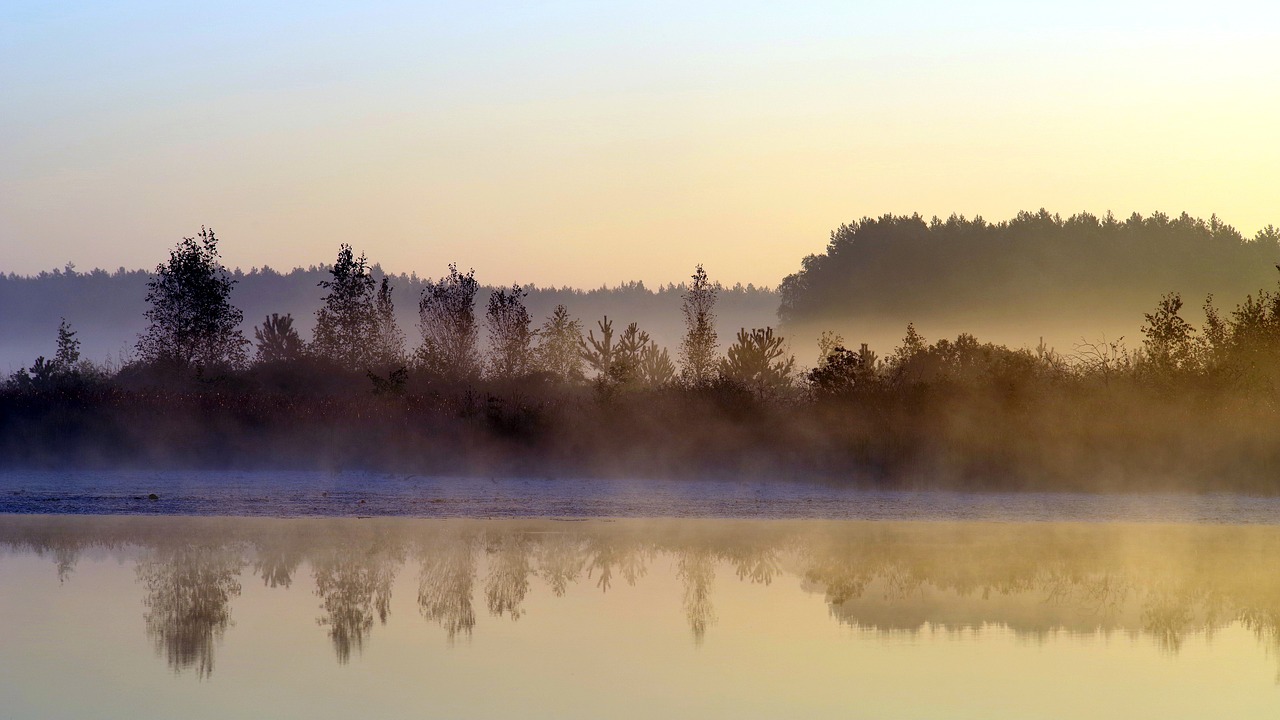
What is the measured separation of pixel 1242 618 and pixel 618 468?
1204 centimetres

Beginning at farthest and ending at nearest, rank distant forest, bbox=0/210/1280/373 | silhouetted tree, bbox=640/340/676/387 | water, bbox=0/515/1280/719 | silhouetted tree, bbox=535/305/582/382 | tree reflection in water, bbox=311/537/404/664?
distant forest, bbox=0/210/1280/373 < silhouetted tree, bbox=535/305/582/382 < silhouetted tree, bbox=640/340/676/387 < tree reflection in water, bbox=311/537/404/664 < water, bbox=0/515/1280/719

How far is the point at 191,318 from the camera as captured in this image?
3238 cm

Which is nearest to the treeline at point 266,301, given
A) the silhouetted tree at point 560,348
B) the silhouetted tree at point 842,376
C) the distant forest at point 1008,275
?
the distant forest at point 1008,275

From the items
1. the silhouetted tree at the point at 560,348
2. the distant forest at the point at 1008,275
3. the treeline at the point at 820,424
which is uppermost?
the distant forest at the point at 1008,275

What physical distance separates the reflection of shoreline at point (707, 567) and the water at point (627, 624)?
0.05 meters

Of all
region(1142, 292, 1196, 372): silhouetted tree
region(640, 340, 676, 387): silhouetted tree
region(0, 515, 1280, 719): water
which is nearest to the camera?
region(0, 515, 1280, 719): water

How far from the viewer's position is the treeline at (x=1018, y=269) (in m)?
81.1

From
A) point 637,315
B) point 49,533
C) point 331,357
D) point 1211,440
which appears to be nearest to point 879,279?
point 637,315

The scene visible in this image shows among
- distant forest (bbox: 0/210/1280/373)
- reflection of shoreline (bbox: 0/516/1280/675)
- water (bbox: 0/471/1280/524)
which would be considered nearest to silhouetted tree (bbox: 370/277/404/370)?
water (bbox: 0/471/1280/524)

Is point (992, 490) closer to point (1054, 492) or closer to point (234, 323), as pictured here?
point (1054, 492)

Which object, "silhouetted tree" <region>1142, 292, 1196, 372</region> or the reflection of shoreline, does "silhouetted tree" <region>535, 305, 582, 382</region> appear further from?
the reflection of shoreline

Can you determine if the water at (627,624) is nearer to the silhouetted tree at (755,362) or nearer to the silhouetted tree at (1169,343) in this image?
the silhouetted tree at (1169,343)

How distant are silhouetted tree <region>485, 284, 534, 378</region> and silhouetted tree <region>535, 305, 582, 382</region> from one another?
0.71 m

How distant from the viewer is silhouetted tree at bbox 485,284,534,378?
3612 cm
